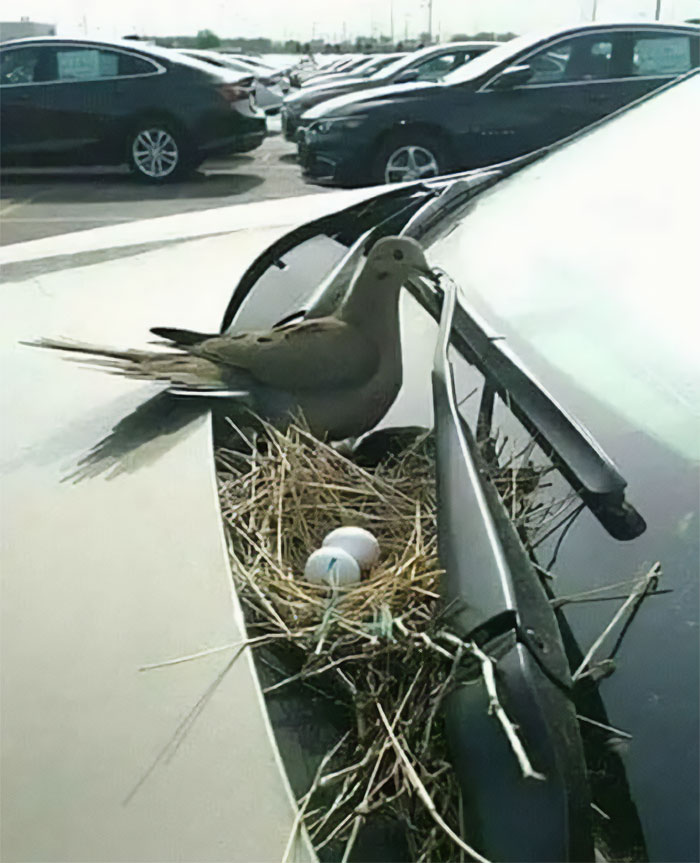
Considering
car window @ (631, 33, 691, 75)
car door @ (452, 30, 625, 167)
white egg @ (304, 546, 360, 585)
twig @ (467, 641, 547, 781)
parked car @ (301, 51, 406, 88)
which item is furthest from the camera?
parked car @ (301, 51, 406, 88)

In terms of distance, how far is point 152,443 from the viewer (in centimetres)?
148

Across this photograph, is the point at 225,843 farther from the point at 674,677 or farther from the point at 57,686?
the point at 674,677

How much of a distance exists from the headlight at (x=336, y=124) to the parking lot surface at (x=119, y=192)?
0.51 m

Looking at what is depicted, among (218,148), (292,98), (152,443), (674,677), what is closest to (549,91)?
(218,148)

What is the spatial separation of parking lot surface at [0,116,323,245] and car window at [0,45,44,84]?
2.67ft

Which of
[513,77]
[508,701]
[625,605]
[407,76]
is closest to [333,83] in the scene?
[407,76]

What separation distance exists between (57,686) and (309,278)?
1093mm

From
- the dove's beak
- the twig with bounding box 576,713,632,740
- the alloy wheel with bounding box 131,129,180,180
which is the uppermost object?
the dove's beak

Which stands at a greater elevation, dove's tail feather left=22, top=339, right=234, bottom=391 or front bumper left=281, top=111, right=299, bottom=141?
dove's tail feather left=22, top=339, right=234, bottom=391

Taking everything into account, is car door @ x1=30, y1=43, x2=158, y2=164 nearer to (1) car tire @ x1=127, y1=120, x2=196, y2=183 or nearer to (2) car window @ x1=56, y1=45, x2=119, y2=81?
(2) car window @ x1=56, y1=45, x2=119, y2=81

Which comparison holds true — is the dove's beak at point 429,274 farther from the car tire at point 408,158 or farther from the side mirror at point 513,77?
the side mirror at point 513,77

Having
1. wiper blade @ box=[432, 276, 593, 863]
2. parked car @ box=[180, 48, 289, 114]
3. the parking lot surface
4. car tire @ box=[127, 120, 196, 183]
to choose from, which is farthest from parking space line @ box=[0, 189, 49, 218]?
wiper blade @ box=[432, 276, 593, 863]

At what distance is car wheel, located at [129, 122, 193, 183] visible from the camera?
10422 mm

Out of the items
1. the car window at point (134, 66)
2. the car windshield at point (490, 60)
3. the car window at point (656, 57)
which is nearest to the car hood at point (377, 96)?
the car windshield at point (490, 60)
